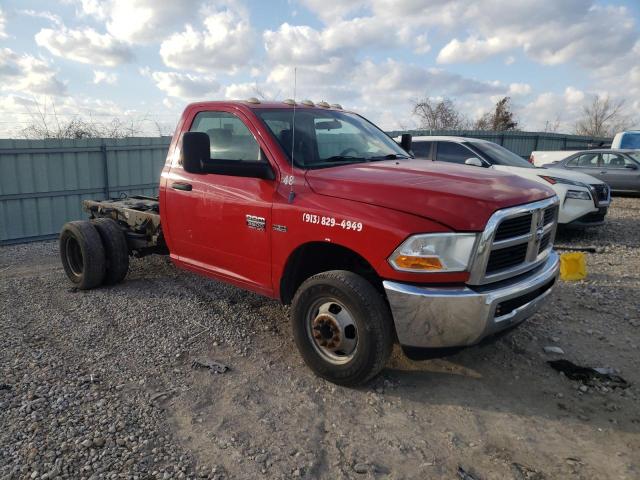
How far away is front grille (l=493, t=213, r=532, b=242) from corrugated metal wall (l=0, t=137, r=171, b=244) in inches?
320

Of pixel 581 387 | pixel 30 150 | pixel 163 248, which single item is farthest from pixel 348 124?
pixel 30 150

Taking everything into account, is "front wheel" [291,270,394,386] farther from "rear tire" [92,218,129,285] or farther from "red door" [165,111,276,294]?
"rear tire" [92,218,129,285]

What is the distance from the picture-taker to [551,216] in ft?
12.1

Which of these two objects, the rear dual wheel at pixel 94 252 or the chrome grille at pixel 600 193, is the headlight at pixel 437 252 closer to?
the rear dual wheel at pixel 94 252

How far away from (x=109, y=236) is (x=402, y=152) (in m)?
3.36

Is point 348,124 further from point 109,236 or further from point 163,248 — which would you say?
point 109,236

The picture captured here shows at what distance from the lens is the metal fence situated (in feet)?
28.2

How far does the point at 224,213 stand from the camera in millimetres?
4082

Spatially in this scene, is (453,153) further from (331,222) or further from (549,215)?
(331,222)

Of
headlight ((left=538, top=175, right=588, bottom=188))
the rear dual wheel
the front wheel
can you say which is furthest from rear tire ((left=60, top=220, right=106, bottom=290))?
headlight ((left=538, top=175, right=588, bottom=188))

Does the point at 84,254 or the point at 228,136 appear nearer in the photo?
the point at 228,136

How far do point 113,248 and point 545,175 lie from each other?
6674 mm

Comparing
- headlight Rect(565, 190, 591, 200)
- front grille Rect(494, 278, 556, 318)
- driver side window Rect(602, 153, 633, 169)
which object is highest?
driver side window Rect(602, 153, 633, 169)

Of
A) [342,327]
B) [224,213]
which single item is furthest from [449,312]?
[224,213]
